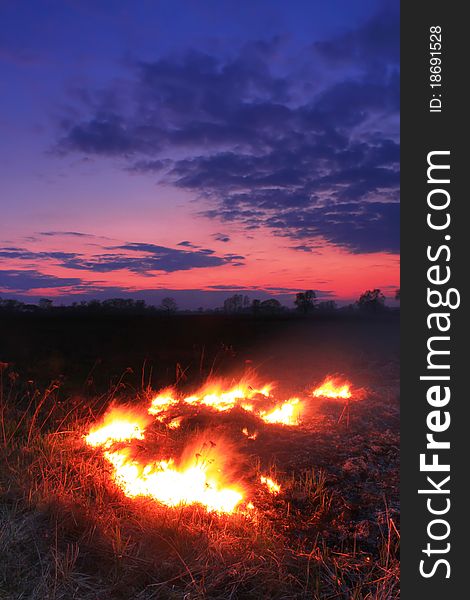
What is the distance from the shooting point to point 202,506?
179 inches

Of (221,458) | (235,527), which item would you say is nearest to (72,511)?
(235,527)

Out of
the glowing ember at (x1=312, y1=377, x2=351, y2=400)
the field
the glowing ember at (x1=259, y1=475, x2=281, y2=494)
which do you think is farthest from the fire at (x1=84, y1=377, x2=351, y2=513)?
the glowing ember at (x1=312, y1=377, x2=351, y2=400)

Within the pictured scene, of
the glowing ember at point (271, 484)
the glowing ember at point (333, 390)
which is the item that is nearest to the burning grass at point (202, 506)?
the glowing ember at point (271, 484)

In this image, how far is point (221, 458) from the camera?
5.65m

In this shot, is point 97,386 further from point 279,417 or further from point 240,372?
point 279,417

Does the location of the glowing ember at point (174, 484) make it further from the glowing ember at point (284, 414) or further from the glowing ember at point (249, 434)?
the glowing ember at point (284, 414)

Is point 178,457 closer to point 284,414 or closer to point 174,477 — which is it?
Answer: point 174,477

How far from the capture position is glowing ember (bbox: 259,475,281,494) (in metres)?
5.06

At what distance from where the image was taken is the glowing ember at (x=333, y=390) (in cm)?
874

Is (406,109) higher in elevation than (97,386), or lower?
higher

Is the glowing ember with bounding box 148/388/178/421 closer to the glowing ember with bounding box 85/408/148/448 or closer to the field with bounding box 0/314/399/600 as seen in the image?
the field with bounding box 0/314/399/600

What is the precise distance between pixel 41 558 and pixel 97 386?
7.28 m

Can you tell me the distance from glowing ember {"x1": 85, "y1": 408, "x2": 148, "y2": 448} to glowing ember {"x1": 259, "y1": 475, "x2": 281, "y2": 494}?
1.74 meters

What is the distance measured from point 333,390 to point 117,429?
431 centimetres
